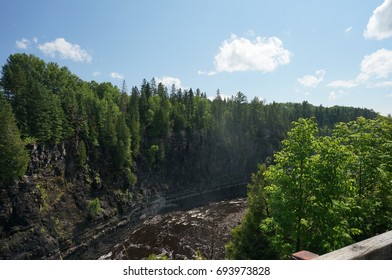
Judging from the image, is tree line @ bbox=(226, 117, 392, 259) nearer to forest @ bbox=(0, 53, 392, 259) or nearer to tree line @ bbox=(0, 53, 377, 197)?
forest @ bbox=(0, 53, 392, 259)

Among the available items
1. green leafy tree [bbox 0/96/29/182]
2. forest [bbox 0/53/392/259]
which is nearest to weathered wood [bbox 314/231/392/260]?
forest [bbox 0/53/392/259]

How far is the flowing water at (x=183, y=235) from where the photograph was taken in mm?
40219

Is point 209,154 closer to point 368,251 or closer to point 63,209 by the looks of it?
point 63,209

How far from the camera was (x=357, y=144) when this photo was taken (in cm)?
1495

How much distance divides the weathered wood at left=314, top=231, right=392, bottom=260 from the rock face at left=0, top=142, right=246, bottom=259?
139 feet

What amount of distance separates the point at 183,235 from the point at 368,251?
4552 centimetres

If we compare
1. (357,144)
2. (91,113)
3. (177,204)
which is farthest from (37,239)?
(357,144)

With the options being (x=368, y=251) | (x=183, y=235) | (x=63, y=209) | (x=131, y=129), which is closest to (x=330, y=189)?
(x=368, y=251)

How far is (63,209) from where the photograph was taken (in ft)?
148

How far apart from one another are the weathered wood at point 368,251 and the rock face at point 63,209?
1665 inches

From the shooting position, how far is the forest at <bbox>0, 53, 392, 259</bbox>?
42.4ft

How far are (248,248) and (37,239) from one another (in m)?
30.0

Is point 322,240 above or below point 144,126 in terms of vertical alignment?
below

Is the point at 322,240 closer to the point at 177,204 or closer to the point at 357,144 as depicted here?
the point at 357,144
